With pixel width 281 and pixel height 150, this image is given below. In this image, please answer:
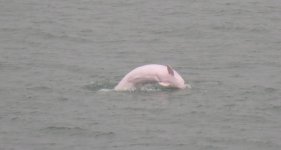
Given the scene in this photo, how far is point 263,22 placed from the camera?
36.6 meters

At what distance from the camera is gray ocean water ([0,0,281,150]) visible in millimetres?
22219

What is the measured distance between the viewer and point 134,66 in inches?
1176

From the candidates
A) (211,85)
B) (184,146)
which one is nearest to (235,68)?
(211,85)

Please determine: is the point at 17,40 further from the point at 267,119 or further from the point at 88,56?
the point at 267,119

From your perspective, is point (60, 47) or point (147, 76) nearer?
point (147, 76)

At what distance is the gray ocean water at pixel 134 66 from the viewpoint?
2222 centimetres

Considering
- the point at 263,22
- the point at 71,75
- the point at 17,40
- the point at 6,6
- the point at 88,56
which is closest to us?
the point at 71,75

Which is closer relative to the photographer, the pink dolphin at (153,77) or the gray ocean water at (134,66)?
the gray ocean water at (134,66)

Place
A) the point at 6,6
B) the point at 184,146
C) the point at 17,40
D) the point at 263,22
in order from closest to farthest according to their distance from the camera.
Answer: the point at 184,146, the point at 17,40, the point at 263,22, the point at 6,6

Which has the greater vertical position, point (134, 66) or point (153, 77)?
point (153, 77)

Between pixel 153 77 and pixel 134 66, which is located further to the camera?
pixel 134 66

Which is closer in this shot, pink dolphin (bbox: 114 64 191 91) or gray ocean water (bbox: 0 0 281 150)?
gray ocean water (bbox: 0 0 281 150)

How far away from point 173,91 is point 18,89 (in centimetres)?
410

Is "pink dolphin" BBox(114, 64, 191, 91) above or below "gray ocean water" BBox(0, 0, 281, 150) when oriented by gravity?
above
